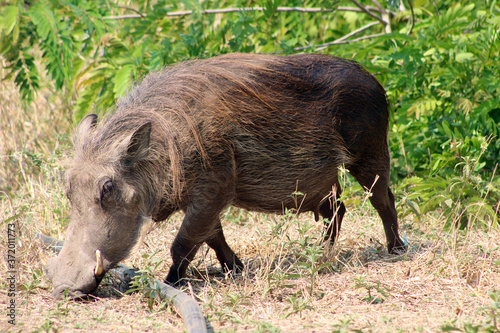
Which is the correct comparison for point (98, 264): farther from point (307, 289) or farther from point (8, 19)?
point (8, 19)

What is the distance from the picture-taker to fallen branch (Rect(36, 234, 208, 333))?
7.93 feet

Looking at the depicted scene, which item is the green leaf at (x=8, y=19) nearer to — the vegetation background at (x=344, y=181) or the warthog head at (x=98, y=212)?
the vegetation background at (x=344, y=181)

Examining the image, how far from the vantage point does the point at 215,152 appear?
10.4 ft

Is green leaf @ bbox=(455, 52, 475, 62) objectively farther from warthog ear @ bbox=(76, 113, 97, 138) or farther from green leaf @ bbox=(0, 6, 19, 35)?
green leaf @ bbox=(0, 6, 19, 35)

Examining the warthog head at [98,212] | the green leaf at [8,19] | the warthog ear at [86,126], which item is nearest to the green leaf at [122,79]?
the green leaf at [8,19]

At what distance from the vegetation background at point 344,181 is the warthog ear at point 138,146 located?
562 mm

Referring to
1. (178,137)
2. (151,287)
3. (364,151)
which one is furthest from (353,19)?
(151,287)

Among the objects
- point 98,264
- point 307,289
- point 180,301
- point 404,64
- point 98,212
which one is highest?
point 404,64

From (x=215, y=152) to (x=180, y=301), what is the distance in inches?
35.4

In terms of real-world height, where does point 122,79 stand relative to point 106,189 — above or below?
above

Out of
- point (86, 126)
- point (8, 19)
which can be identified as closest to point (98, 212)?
point (86, 126)

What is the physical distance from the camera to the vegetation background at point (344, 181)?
280cm

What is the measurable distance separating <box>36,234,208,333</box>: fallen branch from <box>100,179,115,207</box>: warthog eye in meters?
0.53

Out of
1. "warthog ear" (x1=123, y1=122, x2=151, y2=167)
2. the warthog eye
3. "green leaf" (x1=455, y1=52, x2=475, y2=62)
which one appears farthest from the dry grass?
"green leaf" (x1=455, y1=52, x2=475, y2=62)
